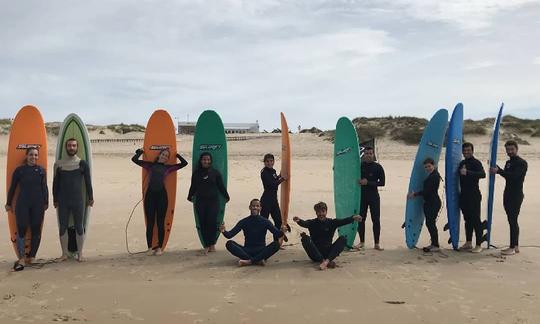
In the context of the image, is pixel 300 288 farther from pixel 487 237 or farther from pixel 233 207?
pixel 233 207

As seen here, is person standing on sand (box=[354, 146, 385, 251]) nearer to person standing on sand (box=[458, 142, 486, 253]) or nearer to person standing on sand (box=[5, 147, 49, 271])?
person standing on sand (box=[458, 142, 486, 253])

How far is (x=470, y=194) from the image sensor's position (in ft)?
18.0

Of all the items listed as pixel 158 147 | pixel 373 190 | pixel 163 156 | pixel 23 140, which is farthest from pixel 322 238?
pixel 23 140

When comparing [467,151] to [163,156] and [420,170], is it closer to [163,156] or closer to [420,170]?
[420,170]

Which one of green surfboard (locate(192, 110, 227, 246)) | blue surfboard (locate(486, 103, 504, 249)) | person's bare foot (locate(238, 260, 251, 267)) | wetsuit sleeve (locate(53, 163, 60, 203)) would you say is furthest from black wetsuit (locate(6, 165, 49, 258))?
blue surfboard (locate(486, 103, 504, 249))

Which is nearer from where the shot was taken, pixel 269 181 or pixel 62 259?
pixel 62 259

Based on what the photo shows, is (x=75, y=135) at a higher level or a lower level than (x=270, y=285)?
higher

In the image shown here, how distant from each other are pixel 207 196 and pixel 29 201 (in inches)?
71.8

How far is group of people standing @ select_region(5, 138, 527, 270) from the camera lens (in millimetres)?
5016

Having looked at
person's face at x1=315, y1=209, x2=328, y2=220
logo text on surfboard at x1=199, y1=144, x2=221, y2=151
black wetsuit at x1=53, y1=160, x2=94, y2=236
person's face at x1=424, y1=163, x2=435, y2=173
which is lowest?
person's face at x1=315, y1=209, x2=328, y2=220

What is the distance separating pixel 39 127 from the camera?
562 cm

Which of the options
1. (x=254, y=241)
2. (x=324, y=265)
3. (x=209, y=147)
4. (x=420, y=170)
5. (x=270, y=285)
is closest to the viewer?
(x=270, y=285)

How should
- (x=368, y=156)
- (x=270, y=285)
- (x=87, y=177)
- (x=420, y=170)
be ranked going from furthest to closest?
(x=420, y=170)
(x=368, y=156)
(x=87, y=177)
(x=270, y=285)

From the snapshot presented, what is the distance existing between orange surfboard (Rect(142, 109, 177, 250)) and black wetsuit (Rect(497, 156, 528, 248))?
370 centimetres
